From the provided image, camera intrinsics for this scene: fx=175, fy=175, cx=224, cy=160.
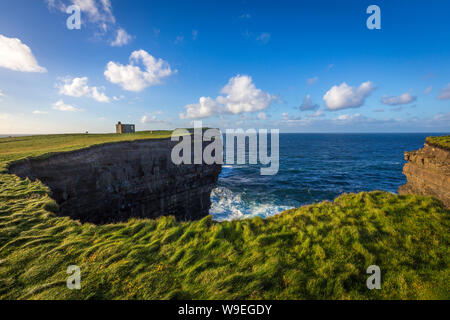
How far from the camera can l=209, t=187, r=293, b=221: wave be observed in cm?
A: 2653

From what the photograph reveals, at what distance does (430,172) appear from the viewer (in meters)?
19.4

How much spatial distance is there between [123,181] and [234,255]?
2162 cm

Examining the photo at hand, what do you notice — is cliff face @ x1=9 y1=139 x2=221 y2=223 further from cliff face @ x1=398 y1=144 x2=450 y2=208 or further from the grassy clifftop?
cliff face @ x1=398 y1=144 x2=450 y2=208

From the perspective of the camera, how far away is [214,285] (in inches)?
171

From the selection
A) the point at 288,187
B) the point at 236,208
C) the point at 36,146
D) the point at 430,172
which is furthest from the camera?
the point at 288,187

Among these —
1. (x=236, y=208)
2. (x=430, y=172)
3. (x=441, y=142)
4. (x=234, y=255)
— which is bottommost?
(x=236, y=208)

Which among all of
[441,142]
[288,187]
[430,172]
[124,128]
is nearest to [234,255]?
[430,172]

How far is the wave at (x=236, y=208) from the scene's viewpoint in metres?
26.5

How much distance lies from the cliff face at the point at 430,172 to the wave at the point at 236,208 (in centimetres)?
1566

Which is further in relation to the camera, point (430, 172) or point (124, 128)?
point (124, 128)

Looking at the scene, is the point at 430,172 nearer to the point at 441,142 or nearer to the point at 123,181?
the point at 441,142

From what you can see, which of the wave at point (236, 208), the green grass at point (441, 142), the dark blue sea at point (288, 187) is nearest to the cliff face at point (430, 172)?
the green grass at point (441, 142)

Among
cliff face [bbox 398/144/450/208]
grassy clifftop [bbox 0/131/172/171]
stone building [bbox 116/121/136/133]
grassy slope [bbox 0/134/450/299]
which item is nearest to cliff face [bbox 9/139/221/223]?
grassy clifftop [bbox 0/131/172/171]

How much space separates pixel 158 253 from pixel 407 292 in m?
6.71
